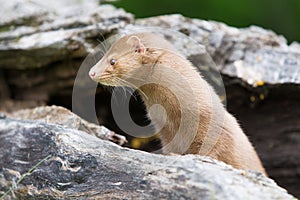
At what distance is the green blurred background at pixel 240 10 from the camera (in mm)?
5441

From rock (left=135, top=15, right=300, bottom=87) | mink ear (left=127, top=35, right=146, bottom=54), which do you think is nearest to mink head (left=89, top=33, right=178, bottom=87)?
mink ear (left=127, top=35, right=146, bottom=54)

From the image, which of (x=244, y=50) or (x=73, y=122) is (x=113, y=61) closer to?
(x=73, y=122)

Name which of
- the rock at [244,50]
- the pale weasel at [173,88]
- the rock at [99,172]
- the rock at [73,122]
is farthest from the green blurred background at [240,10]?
the rock at [99,172]

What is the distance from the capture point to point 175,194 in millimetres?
2203

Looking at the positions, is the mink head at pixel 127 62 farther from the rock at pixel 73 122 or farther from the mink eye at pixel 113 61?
the rock at pixel 73 122

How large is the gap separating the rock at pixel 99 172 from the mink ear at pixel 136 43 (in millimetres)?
535

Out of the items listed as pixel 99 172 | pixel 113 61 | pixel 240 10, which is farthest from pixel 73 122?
pixel 240 10

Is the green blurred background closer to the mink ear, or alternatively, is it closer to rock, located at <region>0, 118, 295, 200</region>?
the mink ear

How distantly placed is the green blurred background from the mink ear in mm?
2451

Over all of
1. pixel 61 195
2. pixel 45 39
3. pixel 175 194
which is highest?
pixel 45 39

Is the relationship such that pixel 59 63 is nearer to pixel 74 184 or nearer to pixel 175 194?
pixel 74 184

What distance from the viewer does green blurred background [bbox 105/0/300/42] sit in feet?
17.9

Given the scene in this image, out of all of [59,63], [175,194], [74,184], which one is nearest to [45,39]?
[59,63]

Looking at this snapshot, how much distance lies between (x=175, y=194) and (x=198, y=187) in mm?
103
